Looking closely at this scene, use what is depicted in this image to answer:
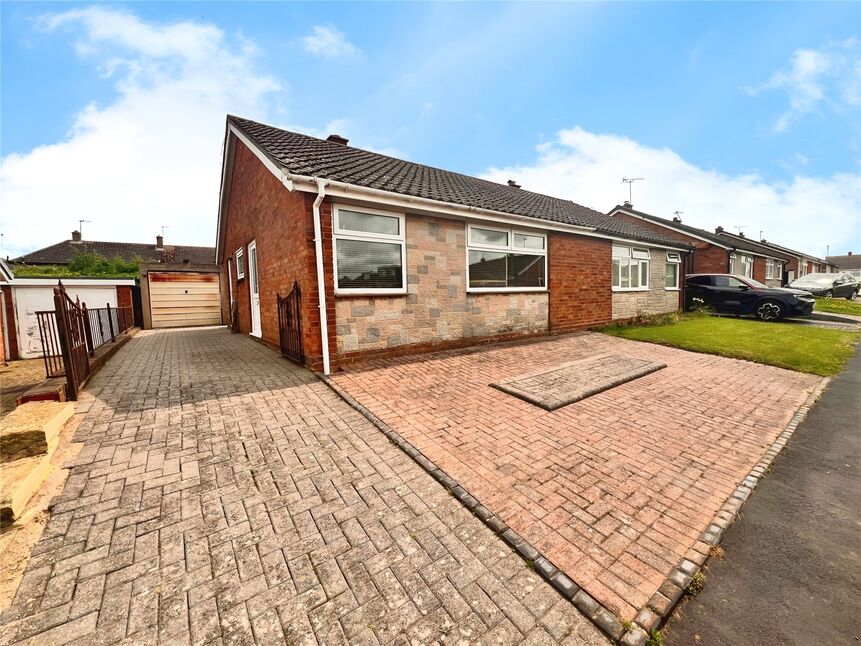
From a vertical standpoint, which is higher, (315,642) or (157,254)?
(157,254)

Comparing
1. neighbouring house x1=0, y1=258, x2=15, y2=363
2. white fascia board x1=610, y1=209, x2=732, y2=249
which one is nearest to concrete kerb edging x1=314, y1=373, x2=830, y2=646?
neighbouring house x1=0, y1=258, x2=15, y2=363

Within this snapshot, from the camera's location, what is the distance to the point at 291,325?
22.9 ft

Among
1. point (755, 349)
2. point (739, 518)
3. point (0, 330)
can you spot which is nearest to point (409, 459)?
point (739, 518)

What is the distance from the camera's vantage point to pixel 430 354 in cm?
726

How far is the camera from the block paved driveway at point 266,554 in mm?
1685

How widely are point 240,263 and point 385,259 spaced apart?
25.2 ft

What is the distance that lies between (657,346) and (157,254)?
134ft

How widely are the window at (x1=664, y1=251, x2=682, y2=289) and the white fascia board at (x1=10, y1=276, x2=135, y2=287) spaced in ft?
70.2

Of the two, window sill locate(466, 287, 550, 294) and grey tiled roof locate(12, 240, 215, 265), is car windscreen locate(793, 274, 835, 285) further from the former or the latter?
grey tiled roof locate(12, 240, 215, 265)

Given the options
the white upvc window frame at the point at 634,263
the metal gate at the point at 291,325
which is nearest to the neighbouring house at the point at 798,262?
the white upvc window frame at the point at 634,263

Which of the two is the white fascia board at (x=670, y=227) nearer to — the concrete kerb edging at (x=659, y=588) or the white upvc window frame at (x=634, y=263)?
the white upvc window frame at (x=634, y=263)

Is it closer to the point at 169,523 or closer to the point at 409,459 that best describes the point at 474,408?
the point at 409,459

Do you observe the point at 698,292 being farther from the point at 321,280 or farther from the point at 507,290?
the point at 321,280

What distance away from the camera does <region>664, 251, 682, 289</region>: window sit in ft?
47.1
